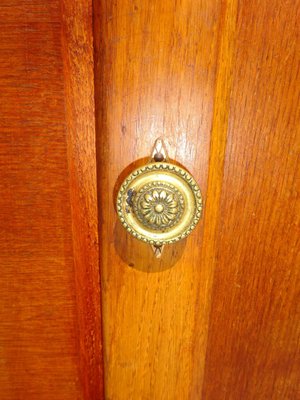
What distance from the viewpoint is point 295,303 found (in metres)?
0.40

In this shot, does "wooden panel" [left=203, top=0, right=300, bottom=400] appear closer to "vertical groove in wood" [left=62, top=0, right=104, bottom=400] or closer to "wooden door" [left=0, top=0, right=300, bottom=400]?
"wooden door" [left=0, top=0, right=300, bottom=400]

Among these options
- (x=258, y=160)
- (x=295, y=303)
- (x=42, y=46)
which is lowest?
(x=295, y=303)

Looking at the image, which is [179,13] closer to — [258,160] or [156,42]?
[156,42]

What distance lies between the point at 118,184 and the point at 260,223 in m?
0.16

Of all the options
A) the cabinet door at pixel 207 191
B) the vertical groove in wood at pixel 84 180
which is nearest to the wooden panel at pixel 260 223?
the cabinet door at pixel 207 191

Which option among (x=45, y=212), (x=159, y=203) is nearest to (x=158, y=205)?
(x=159, y=203)

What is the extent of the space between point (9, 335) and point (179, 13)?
38 centimetres

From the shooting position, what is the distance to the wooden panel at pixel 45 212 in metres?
0.30

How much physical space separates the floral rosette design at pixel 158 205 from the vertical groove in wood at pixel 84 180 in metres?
0.05

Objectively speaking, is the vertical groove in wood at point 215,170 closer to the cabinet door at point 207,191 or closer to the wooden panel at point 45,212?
the cabinet door at point 207,191

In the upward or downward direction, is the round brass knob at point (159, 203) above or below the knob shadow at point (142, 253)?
above

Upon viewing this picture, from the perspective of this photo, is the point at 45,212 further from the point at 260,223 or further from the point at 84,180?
the point at 260,223

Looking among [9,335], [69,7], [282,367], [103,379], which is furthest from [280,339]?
[69,7]

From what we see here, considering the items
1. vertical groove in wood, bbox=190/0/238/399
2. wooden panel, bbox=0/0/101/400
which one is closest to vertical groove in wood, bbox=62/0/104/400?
wooden panel, bbox=0/0/101/400
